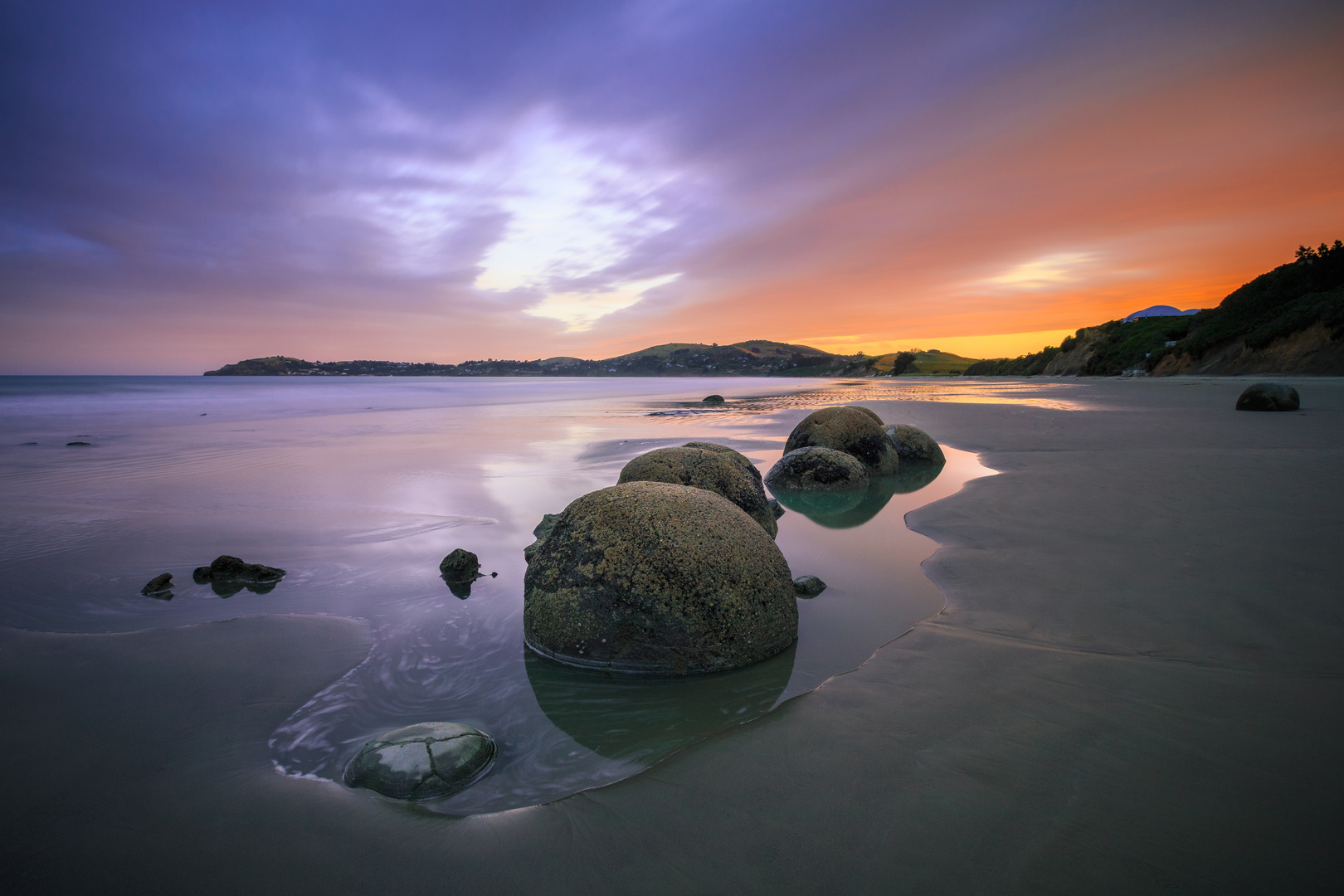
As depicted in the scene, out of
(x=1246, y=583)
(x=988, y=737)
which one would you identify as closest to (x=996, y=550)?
(x=1246, y=583)

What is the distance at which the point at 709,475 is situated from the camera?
6258 millimetres

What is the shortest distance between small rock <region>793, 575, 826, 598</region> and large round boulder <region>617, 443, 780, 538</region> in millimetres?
1314

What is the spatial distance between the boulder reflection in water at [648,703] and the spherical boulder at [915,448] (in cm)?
810

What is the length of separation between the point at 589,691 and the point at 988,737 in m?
2.11

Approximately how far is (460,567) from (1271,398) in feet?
67.4

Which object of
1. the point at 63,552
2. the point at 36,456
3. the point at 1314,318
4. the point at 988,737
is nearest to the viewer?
the point at 988,737

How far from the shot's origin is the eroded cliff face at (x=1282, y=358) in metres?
26.7

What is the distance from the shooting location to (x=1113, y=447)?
1074 cm

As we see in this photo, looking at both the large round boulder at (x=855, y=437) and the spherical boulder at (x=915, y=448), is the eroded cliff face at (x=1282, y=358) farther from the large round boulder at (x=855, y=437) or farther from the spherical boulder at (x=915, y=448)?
the large round boulder at (x=855, y=437)

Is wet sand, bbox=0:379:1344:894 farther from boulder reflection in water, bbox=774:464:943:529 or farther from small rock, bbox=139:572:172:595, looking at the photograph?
boulder reflection in water, bbox=774:464:943:529

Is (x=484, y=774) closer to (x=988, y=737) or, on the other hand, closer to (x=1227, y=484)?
(x=988, y=737)

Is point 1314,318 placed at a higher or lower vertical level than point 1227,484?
higher

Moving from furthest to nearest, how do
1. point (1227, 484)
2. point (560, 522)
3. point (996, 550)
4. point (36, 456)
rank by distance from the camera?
point (36, 456) < point (1227, 484) < point (996, 550) < point (560, 522)

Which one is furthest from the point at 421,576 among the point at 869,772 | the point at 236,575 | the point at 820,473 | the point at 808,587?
the point at 820,473
